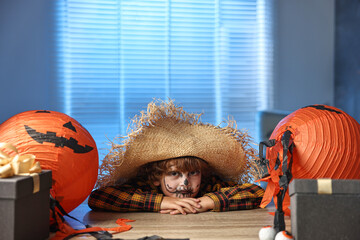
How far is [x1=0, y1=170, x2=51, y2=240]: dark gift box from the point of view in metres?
0.80

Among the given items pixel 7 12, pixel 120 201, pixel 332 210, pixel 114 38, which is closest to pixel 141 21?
pixel 114 38

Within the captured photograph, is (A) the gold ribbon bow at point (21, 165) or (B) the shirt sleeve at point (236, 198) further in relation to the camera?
(B) the shirt sleeve at point (236, 198)

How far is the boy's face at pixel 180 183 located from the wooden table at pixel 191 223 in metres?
0.13

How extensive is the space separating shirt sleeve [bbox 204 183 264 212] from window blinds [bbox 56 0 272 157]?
2011 millimetres

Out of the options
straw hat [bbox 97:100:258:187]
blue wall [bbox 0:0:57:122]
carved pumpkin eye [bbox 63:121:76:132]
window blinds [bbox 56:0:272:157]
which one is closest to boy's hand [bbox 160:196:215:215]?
straw hat [bbox 97:100:258:187]

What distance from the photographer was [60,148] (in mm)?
1038

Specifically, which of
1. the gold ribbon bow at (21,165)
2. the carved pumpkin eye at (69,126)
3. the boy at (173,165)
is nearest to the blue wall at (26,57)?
the boy at (173,165)

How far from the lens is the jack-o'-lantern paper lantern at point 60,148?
102 cm

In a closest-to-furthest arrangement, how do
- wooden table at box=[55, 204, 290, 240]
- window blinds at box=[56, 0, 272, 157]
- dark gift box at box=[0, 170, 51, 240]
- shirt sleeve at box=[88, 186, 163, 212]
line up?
dark gift box at box=[0, 170, 51, 240], wooden table at box=[55, 204, 290, 240], shirt sleeve at box=[88, 186, 163, 212], window blinds at box=[56, 0, 272, 157]

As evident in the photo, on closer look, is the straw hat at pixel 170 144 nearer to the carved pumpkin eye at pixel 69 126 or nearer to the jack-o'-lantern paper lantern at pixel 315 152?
the carved pumpkin eye at pixel 69 126

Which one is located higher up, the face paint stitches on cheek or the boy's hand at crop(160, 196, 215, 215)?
the face paint stitches on cheek

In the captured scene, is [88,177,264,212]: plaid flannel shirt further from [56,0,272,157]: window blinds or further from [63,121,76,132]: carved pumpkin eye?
[56,0,272,157]: window blinds

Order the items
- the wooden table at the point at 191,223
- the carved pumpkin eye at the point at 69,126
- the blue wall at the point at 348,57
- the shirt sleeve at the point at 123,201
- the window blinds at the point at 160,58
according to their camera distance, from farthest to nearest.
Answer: the window blinds at the point at 160,58 → the blue wall at the point at 348,57 → the shirt sleeve at the point at 123,201 → the carved pumpkin eye at the point at 69,126 → the wooden table at the point at 191,223

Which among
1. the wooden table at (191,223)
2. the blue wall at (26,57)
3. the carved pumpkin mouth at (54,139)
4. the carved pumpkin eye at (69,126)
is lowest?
the wooden table at (191,223)
